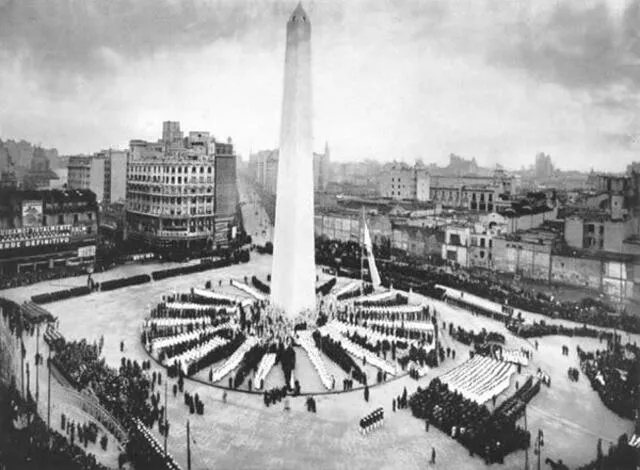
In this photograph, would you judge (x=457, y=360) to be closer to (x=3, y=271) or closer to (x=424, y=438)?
(x=424, y=438)

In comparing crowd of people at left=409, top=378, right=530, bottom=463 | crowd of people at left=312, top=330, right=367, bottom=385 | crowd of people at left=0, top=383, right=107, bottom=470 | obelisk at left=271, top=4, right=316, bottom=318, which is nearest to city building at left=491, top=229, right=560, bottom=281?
obelisk at left=271, top=4, right=316, bottom=318

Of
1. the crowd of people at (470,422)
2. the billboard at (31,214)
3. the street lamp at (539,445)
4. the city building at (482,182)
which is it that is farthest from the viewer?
the city building at (482,182)

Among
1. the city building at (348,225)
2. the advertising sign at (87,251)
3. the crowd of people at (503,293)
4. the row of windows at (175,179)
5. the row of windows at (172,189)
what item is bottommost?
the crowd of people at (503,293)

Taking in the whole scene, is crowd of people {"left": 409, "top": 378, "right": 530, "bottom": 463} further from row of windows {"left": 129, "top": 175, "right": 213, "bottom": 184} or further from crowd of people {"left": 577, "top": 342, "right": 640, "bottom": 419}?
row of windows {"left": 129, "top": 175, "right": 213, "bottom": 184}

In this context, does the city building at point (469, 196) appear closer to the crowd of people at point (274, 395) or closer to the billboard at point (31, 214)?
the billboard at point (31, 214)

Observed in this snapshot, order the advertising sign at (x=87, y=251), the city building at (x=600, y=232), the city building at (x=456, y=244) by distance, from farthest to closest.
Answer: the city building at (x=456, y=244)
the advertising sign at (x=87, y=251)
the city building at (x=600, y=232)

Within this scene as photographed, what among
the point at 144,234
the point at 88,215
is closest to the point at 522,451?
the point at 88,215

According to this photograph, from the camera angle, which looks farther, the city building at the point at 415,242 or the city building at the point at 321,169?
the city building at the point at 321,169

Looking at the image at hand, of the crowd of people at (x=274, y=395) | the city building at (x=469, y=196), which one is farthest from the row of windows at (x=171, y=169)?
the city building at (x=469, y=196)
